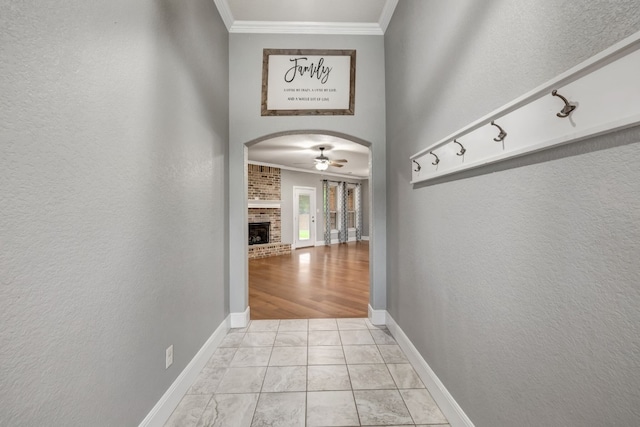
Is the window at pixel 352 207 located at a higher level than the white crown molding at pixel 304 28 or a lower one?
lower

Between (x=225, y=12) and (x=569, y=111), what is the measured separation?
2.60m

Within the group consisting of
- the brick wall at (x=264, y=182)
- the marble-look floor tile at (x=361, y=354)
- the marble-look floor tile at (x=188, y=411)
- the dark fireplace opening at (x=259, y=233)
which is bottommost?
the marble-look floor tile at (x=188, y=411)

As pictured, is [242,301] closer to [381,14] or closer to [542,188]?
[542,188]

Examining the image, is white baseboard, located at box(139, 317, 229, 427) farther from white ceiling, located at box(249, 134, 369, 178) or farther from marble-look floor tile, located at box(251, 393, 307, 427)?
white ceiling, located at box(249, 134, 369, 178)

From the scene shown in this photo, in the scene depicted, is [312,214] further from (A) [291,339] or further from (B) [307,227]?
→ (A) [291,339]

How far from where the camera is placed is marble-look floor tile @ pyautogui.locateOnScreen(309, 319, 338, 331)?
7.78 feet

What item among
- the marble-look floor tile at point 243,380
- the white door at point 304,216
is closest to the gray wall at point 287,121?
the marble-look floor tile at point 243,380

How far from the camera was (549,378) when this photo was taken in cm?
76

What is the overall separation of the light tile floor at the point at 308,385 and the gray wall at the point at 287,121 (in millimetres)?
555

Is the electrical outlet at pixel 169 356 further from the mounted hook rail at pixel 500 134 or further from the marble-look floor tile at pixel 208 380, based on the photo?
the mounted hook rail at pixel 500 134

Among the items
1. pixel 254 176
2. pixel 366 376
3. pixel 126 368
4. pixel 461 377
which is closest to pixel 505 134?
pixel 461 377

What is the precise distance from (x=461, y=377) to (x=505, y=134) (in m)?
1.13

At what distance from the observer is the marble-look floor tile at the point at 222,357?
1.84 meters

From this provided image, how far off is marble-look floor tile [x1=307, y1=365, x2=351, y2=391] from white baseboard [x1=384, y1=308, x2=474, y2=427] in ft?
1.61
